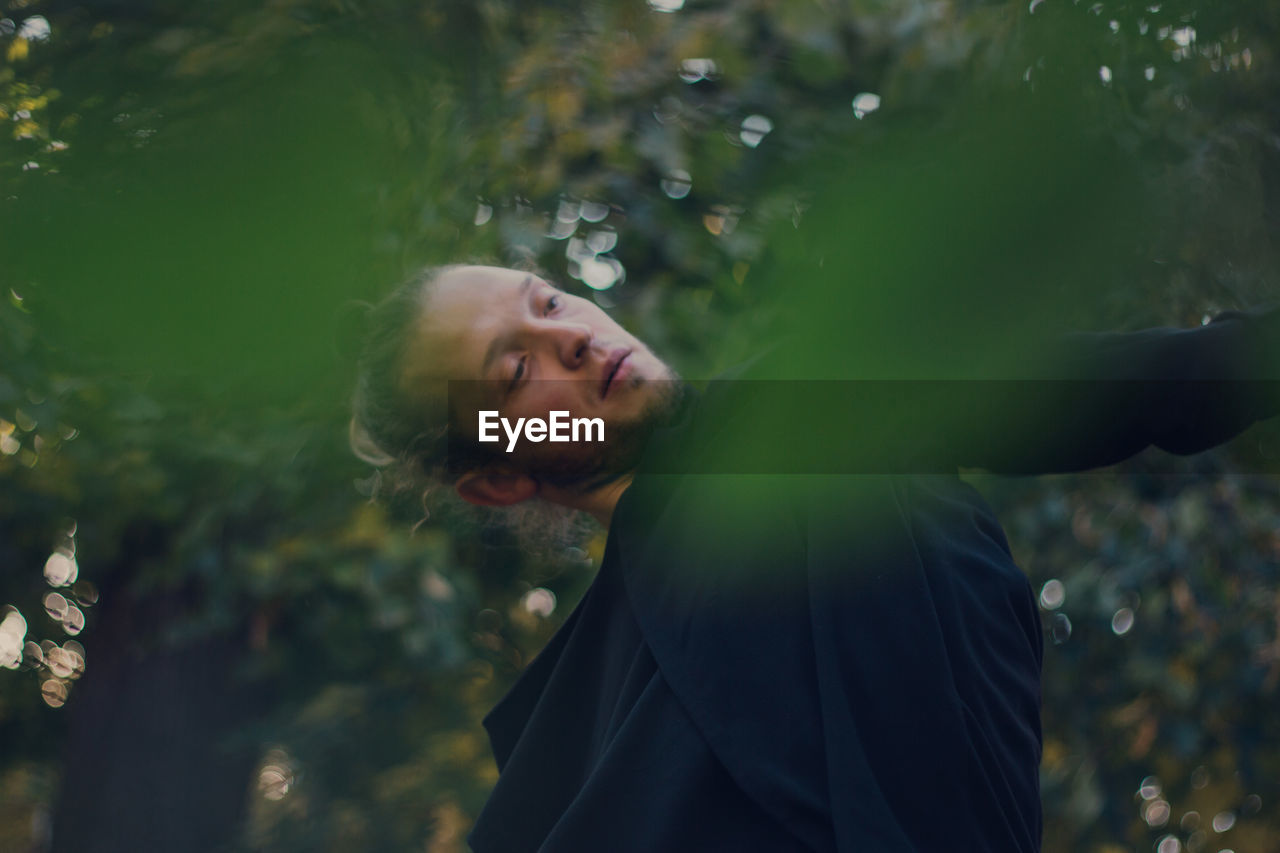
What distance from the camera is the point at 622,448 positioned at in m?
1.23

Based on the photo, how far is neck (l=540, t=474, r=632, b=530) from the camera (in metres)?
→ 1.29

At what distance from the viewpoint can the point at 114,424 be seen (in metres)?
1.86

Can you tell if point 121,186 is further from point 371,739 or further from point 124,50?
point 371,739

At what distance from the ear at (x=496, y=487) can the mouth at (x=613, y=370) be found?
0.23 m

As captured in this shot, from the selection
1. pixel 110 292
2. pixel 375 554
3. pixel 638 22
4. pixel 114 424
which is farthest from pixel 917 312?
pixel 375 554

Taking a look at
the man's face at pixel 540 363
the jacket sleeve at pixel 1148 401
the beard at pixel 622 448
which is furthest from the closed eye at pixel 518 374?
the jacket sleeve at pixel 1148 401

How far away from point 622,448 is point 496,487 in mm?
284

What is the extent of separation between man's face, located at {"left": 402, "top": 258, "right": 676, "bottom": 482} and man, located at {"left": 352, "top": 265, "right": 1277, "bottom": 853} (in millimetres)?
90

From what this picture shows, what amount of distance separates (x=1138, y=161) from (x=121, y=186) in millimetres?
241

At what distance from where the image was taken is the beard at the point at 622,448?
1221mm

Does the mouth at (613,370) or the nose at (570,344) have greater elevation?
the nose at (570,344)

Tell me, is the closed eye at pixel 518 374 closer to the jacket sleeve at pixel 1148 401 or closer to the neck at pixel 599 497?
the neck at pixel 599 497

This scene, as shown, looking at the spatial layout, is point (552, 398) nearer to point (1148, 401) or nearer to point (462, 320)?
point (462, 320)
